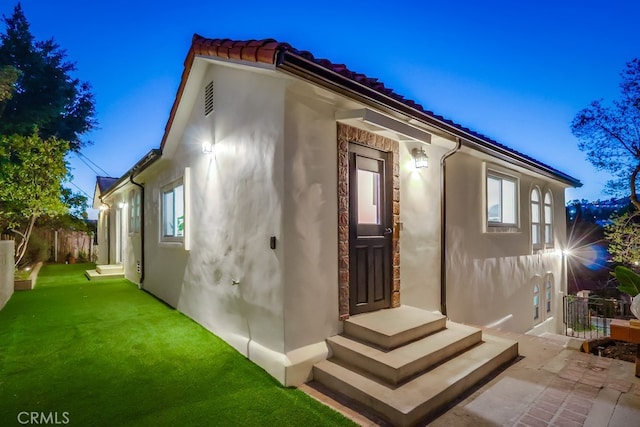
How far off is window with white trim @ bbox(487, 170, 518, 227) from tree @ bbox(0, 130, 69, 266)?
13.5 m

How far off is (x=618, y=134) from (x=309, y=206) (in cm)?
1736

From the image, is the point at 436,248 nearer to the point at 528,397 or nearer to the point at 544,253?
the point at 528,397

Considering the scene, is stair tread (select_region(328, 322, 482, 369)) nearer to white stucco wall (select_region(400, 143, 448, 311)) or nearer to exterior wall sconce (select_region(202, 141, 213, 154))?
white stucco wall (select_region(400, 143, 448, 311))

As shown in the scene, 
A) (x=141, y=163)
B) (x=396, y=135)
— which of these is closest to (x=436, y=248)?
(x=396, y=135)

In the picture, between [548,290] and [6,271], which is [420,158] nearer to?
[548,290]

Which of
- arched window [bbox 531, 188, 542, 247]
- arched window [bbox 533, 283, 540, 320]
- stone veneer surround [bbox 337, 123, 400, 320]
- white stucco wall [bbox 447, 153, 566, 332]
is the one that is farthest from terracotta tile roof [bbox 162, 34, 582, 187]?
arched window [bbox 533, 283, 540, 320]

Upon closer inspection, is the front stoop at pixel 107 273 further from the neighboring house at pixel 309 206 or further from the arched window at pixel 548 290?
the arched window at pixel 548 290

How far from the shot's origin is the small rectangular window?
789 centimetres

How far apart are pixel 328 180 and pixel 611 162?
672 inches

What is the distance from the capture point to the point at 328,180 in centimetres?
469

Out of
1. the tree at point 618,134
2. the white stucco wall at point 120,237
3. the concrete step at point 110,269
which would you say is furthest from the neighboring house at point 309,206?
the tree at point 618,134

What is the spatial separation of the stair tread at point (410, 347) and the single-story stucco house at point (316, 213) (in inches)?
2.4

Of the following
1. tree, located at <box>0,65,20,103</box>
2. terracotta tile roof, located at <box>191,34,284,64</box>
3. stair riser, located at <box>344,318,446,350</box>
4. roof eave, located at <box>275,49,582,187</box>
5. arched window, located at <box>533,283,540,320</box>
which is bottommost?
arched window, located at <box>533,283,540,320</box>

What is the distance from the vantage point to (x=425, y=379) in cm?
388
